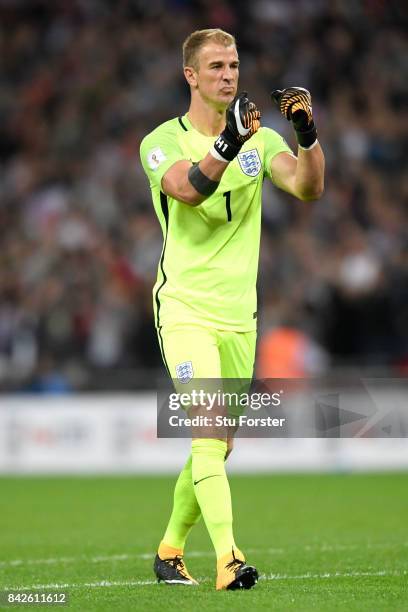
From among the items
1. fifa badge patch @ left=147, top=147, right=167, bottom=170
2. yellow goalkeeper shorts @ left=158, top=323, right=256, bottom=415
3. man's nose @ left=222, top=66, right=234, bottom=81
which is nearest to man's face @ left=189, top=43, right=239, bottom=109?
man's nose @ left=222, top=66, right=234, bottom=81

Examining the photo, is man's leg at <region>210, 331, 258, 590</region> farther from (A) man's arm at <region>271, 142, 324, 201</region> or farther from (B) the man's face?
(B) the man's face

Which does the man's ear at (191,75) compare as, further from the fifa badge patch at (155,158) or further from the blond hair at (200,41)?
the fifa badge patch at (155,158)

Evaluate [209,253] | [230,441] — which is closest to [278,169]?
[209,253]

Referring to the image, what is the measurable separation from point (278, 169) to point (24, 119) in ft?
45.2

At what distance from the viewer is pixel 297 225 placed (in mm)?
17297

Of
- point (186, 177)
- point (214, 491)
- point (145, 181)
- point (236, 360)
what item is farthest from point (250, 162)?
point (145, 181)

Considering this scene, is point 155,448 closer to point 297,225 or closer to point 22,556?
point 297,225

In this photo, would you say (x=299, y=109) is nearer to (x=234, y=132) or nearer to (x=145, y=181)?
(x=234, y=132)

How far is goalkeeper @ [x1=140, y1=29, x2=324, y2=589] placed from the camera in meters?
6.06

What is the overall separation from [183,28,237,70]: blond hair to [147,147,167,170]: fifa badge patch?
1.52 feet

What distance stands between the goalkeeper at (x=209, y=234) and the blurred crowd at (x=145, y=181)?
370 inches

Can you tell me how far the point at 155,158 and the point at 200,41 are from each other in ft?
2.07

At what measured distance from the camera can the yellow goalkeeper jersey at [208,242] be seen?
6.28m

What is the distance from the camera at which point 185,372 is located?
20.0ft
